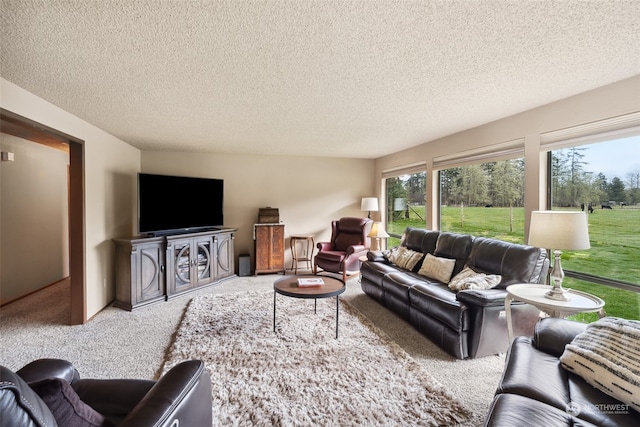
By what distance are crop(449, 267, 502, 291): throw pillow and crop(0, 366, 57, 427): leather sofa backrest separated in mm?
2766

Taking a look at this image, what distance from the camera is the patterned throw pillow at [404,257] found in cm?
364

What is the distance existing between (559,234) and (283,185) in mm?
4370

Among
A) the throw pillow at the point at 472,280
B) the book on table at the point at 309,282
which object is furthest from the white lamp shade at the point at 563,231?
the book on table at the point at 309,282

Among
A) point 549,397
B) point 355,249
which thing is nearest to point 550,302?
point 549,397

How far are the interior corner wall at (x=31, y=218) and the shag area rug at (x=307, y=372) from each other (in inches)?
99.5

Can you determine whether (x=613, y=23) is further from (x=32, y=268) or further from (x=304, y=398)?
(x=32, y=268)

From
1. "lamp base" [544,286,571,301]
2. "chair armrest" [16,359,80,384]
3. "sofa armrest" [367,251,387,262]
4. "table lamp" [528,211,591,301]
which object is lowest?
"chair armrest" [16,359,80,384]

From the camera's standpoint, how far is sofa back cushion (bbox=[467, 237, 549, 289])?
2492 mm

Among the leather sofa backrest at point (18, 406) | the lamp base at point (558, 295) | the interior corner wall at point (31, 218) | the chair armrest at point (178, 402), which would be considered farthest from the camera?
the interior corner wall at point (31, 218)

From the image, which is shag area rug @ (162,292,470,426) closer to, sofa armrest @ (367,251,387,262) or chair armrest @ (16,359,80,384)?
chair armrest @ (16,359,80,384)

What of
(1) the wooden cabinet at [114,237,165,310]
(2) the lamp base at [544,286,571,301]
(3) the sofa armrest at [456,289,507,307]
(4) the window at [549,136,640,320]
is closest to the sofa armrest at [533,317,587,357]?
(2) the lamp base at [544,286,571,301]

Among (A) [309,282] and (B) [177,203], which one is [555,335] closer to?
(A) [309,282]

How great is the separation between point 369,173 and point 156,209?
4.05 m

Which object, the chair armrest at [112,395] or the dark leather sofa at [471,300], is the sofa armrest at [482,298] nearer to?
the dark leather sofa at [471,300]
